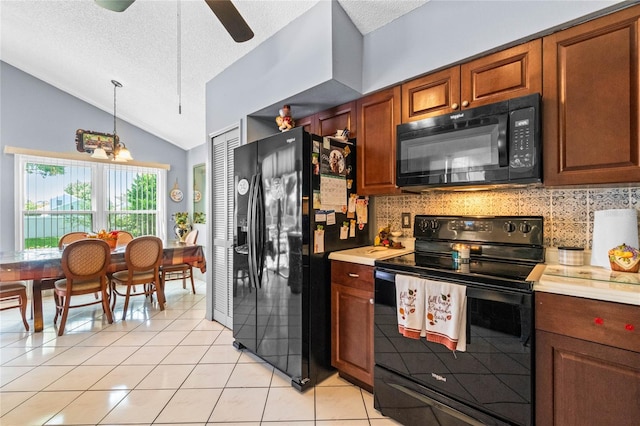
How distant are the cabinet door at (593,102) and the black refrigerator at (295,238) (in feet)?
4.08

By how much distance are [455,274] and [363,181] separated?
100 centimetres

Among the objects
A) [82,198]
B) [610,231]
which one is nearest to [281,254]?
[610,231]

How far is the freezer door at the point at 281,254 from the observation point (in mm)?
1961

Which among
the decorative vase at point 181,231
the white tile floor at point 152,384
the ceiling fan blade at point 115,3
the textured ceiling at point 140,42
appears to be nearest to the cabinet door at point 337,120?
the textured ceiling at point 140,42

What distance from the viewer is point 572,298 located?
3.85 feet

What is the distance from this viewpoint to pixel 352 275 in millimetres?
1943

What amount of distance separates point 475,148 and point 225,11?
1529 mm

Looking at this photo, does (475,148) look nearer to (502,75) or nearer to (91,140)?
(502,75)

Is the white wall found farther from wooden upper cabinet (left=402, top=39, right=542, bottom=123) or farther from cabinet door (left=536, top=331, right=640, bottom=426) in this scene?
cabinet door (left=536, top=331, right=640, bottom=426)

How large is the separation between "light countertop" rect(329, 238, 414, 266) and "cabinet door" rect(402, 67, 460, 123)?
0.92m

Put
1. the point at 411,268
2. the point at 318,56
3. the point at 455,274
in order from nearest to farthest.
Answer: the point at 455,274 → the point at 411,268 → the point at 318,56

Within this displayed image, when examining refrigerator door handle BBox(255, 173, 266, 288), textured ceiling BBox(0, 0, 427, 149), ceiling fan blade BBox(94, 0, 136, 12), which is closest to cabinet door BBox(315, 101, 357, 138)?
textured ceiling BBox(0, 0, 427, 149)

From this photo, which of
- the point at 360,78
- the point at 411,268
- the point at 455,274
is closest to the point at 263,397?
the point at 411,268

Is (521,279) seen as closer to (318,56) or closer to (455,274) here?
(455,274)
